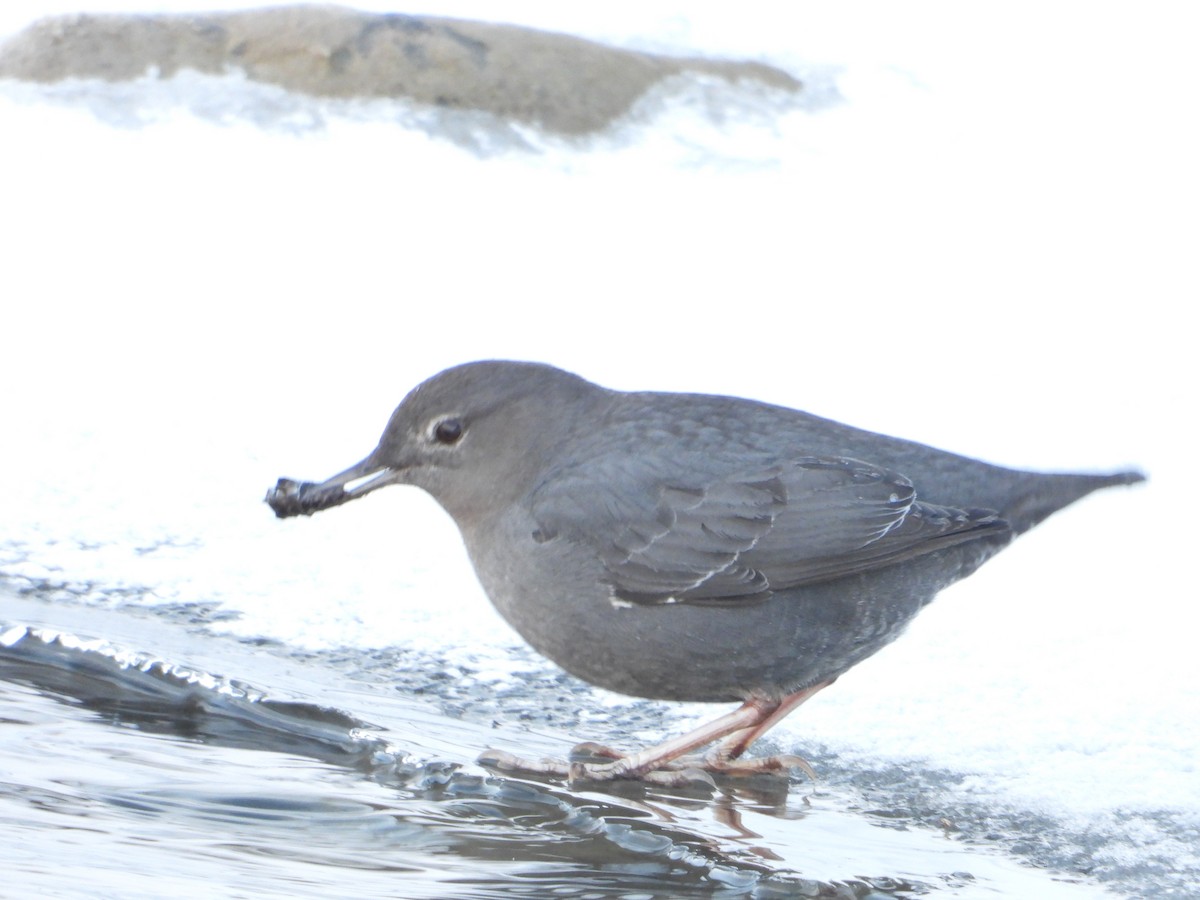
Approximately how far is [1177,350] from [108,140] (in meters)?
4.16

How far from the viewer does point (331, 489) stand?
342 centimetres

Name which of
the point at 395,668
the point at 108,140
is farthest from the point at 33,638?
the point at 108,140

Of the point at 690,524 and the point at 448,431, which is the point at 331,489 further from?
the point at 690,524

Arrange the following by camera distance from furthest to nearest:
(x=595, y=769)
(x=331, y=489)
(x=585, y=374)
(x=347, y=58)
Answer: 1. (x=347, y=58)
2. (x=585, y=374)
3. (x=331, y=489)
4. (x=595, y=769)

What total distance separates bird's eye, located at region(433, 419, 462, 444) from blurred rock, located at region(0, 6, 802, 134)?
13.0 feet

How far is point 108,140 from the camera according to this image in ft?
22.0

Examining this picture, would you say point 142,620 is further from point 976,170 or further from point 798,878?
point 976,170

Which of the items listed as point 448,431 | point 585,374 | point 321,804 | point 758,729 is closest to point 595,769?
point 758,729

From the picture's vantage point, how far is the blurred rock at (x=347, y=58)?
7.08 m

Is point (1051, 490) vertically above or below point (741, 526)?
above

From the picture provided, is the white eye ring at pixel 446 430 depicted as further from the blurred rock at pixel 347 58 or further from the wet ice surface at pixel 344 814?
the blurred rock at pixel 347 58

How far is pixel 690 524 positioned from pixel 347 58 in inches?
173

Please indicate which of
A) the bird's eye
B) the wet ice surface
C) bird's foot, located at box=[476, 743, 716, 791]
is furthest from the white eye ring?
bird's foot, located at box=[476, 743, 716, 791]

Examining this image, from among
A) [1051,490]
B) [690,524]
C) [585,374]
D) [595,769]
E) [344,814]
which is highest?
[585,374]
